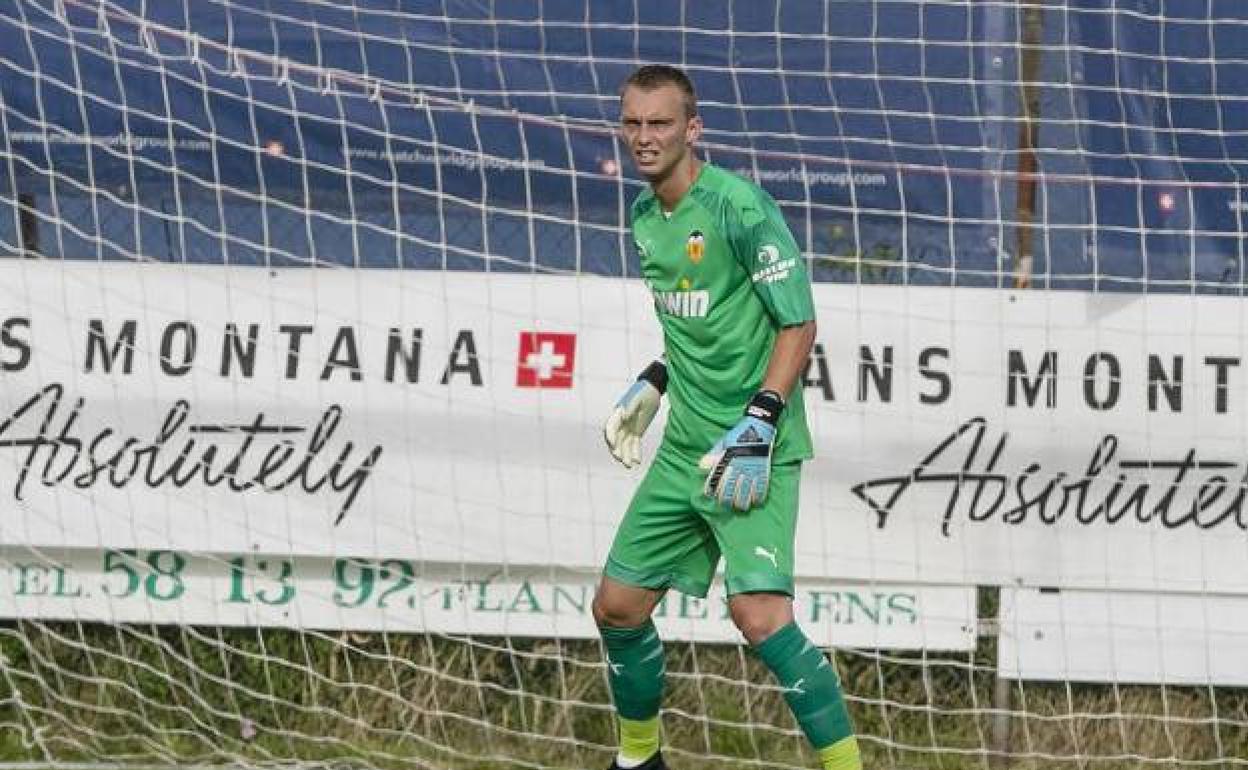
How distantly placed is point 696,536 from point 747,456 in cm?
50

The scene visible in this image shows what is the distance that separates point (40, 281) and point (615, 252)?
1.82 meters

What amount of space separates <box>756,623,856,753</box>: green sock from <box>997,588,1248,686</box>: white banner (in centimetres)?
171

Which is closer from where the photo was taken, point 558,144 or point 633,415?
point 633,415

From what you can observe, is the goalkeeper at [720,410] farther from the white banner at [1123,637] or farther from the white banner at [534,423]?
the white banner at [1123,637]

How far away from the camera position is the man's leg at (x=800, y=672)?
18.9 ft

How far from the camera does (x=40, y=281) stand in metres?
7.39

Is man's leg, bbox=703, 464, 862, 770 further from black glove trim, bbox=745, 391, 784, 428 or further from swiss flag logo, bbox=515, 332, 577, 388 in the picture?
swiss flag logo, bbox=515, 332, 577, 388

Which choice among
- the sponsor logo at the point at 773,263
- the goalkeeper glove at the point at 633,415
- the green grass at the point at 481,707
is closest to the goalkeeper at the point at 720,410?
the sponsor logo at the point at 773,263

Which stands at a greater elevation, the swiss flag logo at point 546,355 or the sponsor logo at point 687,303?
the sponsor logo at point 687,303

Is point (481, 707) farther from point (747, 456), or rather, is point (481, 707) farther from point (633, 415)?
point (747, 456)

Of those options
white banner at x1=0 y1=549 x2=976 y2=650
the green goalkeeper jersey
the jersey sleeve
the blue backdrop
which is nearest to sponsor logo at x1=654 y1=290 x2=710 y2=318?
the green goalkeeper jersey

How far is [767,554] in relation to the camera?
575 centimetres

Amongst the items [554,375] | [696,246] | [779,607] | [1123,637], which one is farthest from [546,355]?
[1123,637]

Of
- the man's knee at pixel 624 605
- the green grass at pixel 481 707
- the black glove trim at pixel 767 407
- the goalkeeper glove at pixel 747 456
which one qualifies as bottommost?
the green grass at pixel 481 707
